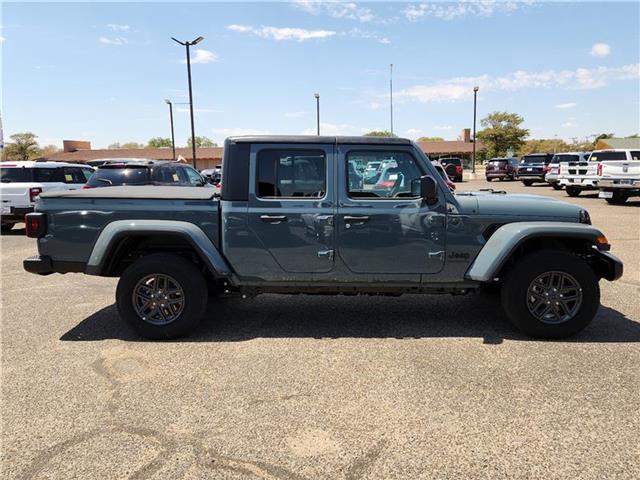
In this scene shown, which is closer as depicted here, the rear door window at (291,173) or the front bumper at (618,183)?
the rear door window at (291,173)

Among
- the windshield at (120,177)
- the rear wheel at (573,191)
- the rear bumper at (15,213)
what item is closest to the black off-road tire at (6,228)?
the rear bumper at (15,213)

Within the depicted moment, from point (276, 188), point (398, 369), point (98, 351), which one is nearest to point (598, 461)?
point (398, 369)

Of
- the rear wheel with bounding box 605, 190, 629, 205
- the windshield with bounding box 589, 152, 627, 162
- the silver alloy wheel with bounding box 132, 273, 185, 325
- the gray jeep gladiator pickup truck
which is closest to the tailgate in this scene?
the rear wheel with bounding box 605, 190, 629, 205

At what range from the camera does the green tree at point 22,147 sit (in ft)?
232

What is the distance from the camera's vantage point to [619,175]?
15.9 m

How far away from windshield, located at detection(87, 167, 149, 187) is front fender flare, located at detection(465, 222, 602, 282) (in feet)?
25.7

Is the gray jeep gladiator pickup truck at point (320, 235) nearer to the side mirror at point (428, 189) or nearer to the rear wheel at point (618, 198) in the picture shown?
the side mirror at point (428, 189)

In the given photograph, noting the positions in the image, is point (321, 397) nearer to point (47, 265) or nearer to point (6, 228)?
point (47, 265)

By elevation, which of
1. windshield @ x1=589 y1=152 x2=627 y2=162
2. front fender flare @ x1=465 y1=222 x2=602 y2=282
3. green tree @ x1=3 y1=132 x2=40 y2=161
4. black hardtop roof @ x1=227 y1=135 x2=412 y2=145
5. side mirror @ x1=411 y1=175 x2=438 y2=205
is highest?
green tree @ x1=3 y1=132 x2=40 y2=161

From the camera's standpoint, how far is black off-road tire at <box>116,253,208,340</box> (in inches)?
175

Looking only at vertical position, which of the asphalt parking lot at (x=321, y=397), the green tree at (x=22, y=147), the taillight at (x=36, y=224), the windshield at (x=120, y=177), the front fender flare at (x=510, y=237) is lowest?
the asphalt parking lot at (x=321, y=397)

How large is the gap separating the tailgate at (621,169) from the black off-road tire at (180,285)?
16.1 metres

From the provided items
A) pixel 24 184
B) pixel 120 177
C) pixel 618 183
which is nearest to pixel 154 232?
pixel 120 177

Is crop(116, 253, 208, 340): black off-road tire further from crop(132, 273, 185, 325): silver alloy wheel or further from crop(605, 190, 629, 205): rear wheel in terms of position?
crop(605, 190, 629, 205): rear wheel
